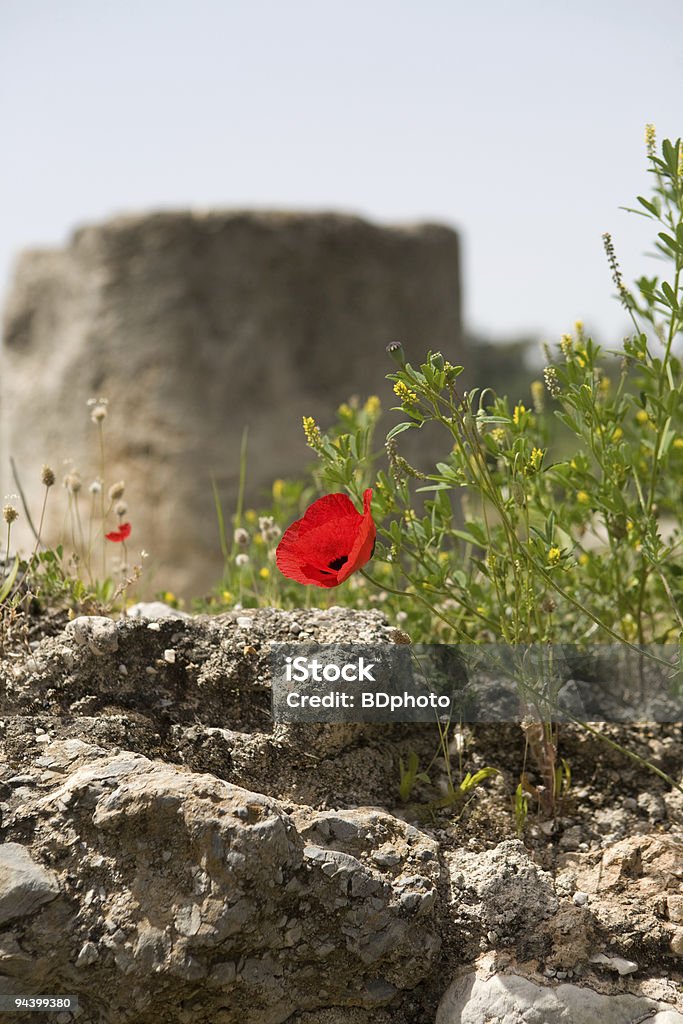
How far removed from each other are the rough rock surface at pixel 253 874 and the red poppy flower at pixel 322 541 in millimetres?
203

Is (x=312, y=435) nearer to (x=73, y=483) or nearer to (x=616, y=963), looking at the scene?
(x=73, y=483)

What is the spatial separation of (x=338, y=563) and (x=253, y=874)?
20.6 inches

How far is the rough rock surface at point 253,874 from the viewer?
151cm

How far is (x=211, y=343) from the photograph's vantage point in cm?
538

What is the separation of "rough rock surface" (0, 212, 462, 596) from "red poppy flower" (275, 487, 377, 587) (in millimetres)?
3422

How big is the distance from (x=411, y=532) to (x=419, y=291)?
3.90 metres

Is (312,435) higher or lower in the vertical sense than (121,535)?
higher

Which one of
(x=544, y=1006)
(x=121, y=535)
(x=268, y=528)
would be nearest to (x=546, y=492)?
(x=268, y=528)

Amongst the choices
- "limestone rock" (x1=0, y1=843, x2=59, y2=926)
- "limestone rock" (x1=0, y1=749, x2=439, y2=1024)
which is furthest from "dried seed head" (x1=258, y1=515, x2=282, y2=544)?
"limestone rock" (x1=0, y1=843, x2=59, y2=926)

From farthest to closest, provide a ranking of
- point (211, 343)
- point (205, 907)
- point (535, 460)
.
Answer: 1. point (211, 343)
2. point (535, 460)
3. point (205, 907)

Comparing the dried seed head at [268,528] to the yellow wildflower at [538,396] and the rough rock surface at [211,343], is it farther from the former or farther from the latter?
the rough rock surface at [211,343]

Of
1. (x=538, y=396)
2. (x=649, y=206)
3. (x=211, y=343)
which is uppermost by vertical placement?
(x=649, y=206)

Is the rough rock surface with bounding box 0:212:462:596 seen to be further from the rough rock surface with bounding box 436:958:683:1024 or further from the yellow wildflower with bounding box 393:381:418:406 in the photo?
the rough rock surface with bounding box 436:958:683:1024

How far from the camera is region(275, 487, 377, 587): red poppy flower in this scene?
1744 millimetres
